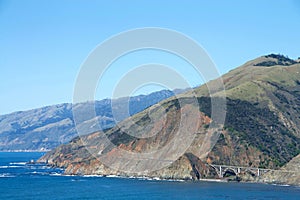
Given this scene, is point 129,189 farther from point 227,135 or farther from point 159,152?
point 227,135

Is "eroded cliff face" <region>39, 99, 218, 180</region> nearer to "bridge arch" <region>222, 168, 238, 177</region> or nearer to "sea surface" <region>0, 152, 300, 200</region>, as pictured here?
"bridge arch" <region>222, 168, 238, 177</region>

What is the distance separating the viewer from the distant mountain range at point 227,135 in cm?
14251

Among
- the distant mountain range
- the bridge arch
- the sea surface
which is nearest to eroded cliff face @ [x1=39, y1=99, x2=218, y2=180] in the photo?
the distant mountain range

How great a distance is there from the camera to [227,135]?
6029 inches

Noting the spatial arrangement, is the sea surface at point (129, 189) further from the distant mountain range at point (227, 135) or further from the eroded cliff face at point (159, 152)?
the distant mountain range at point (227, 135)

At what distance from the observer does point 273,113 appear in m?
172

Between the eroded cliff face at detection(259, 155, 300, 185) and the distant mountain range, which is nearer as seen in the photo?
the eroded cliff face at detection(259, 155, 300, 185)

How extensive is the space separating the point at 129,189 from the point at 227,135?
50.2 metres

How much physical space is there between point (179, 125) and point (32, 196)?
64.7 meters

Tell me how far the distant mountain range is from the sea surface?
1249cm

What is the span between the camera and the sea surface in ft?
328

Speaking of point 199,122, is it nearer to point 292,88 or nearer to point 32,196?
point 292,88

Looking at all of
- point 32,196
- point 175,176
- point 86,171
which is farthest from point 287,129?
point 32,196

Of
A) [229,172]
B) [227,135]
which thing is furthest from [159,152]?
[229,172]
